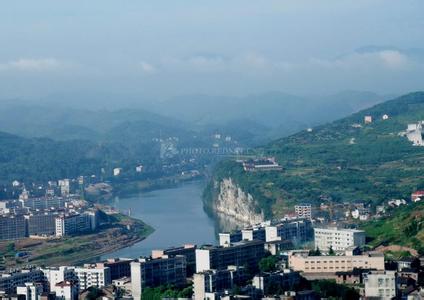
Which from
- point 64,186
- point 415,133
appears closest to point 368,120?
point 415,133

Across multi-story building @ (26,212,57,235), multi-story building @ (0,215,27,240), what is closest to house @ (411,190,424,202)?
multi-story building @ (26,212,57,235)

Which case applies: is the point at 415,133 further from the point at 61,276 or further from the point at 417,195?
the point at 61,276

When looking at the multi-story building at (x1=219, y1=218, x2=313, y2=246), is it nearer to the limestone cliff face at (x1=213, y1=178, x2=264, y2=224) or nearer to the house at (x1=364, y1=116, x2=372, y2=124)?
the limestone cliff face at (x1=213, y1=178, x2=264, y2=224)

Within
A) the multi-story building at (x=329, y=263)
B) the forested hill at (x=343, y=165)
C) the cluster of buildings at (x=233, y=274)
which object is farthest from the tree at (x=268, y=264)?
the forested hill at (x=343, y=165)

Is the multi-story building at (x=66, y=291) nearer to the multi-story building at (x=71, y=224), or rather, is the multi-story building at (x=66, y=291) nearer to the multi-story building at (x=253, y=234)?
the multi-story building at (x=253, y=234)

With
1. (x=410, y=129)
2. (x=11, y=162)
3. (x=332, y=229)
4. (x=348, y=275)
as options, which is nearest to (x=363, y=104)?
(x=11, y=162)

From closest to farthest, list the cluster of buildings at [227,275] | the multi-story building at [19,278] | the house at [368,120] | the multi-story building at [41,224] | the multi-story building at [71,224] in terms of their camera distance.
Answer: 1. the cluster of buildings at [227,275]
2. the multi-story building at [19,278]
3. the multi-story building at [71,224]
4. the multi-story building at [41,224]
5. the house at [368,120]
